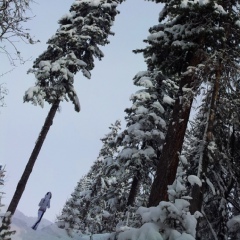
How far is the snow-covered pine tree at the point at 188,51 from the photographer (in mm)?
8750

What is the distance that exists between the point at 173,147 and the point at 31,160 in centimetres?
995

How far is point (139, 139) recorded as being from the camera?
17.2m

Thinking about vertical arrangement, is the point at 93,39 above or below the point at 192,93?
above

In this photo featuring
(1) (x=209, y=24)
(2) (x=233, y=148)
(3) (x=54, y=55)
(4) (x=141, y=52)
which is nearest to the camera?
(1) (x=209, y=24)

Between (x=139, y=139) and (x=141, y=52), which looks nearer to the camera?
(x=141, y=52)

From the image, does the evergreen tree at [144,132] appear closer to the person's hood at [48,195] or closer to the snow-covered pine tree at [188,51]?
the person's hood at [48,195]

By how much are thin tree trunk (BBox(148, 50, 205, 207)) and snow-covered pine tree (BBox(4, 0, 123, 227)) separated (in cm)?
927

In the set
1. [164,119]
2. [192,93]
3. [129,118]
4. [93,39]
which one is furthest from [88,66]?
[192,93]

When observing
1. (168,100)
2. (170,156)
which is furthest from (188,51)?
(168,100)

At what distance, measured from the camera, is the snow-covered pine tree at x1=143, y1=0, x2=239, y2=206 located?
875 cm

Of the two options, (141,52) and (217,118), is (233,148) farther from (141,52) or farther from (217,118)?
(141,52)

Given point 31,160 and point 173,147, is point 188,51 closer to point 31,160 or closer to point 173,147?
point 173,147

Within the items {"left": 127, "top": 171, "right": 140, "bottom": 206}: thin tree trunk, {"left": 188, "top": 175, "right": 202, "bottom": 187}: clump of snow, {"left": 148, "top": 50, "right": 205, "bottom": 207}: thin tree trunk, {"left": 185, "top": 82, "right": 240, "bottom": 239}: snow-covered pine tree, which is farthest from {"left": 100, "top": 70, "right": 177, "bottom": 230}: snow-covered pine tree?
{"left": 188, "top": 175, "right": 202, "bottom": 187}: clump of snow

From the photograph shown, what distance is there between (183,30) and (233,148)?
595 cm
